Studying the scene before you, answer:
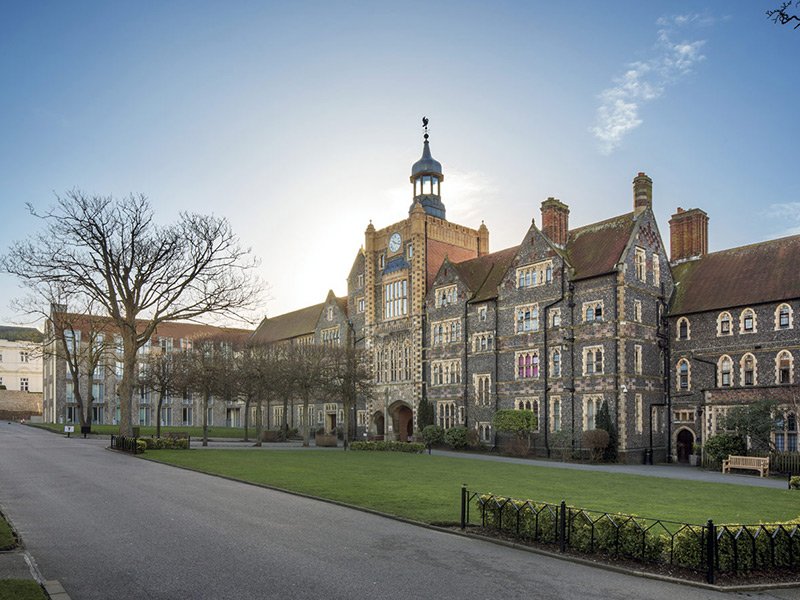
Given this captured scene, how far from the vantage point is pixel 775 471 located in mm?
34969

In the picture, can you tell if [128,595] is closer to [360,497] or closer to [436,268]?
[360,497]

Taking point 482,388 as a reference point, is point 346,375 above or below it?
above

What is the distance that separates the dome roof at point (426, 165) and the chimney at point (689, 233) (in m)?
23.0

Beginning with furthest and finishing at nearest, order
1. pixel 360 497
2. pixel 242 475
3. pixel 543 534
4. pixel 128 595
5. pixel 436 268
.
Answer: pixel 436 268 < pixel 242 475 < pixel 360 497 < pixel 543 534 < pixel 128 595

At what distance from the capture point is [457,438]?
2012 inches

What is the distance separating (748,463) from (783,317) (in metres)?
9.51

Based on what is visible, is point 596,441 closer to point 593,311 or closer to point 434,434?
point 593,311

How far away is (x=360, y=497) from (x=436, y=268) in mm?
39788

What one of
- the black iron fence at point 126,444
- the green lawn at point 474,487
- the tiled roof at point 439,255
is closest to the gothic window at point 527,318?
the tiled roof at point 439,255

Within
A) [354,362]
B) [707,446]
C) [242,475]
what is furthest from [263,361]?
[707,446]

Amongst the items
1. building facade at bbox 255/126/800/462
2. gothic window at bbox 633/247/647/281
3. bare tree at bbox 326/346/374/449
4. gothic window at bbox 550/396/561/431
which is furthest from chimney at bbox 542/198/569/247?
bare tree at bbox 326/346/374/449

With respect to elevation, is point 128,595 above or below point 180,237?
below

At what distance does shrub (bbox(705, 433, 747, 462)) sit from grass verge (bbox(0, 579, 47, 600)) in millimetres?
35147

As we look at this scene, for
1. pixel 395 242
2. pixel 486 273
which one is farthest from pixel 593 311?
pixel 395 242
